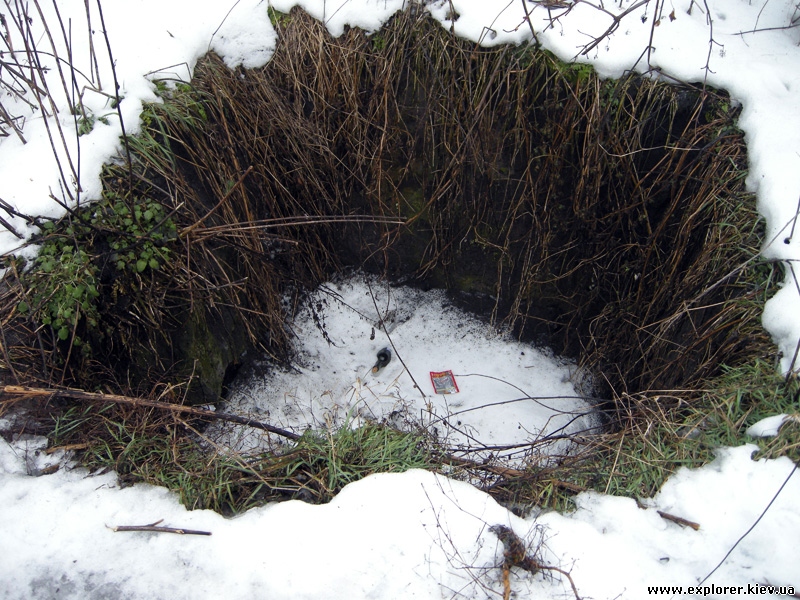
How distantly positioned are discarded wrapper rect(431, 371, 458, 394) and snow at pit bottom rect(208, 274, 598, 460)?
0.03 meters

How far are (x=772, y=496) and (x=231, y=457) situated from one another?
167cm

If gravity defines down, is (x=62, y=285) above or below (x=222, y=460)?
above

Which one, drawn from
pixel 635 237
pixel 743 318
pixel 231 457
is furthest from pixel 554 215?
pixel 231 457

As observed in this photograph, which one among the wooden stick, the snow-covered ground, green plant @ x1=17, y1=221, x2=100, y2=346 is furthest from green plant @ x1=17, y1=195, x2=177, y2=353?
A: the wooden stick

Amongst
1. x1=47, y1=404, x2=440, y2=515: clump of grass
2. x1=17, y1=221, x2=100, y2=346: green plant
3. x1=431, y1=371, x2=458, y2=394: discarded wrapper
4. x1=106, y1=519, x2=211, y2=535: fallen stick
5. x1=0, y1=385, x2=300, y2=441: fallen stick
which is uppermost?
x1=17, y1=221, x2=100, y2=346: green plant

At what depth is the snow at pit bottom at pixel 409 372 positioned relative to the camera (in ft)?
8.77

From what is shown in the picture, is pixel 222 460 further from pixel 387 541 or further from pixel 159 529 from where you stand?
pixel 387 541

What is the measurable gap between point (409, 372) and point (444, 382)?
0.87 ft

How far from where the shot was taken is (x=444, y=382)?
286cm

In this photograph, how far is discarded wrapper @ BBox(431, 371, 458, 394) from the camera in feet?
9.24

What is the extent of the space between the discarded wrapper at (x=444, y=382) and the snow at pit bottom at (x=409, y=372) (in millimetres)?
33

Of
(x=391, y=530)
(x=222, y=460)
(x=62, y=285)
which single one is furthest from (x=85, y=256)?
(x=391, y=530)

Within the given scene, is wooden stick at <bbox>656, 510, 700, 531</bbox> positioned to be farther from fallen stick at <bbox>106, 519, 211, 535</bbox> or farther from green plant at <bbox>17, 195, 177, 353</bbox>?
green plant at <bbox>17, 195, 177, 353</bbox>

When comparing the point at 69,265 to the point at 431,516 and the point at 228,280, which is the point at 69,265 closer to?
the point at 228,280
